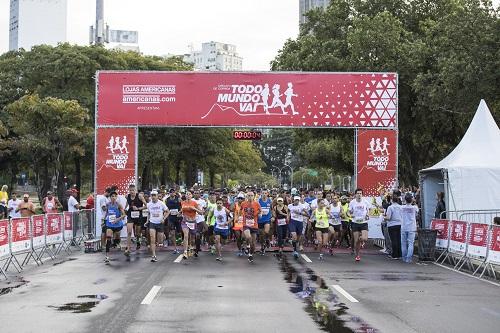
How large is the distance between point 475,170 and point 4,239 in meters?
13.7

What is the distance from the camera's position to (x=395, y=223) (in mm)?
18875

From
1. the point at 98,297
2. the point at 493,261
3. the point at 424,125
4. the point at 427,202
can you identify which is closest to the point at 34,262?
the point at 98,297

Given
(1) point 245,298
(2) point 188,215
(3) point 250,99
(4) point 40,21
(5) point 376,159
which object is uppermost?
(4) point 40,21

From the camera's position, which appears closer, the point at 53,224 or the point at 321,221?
the point at 53,224

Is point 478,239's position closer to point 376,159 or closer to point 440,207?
point 440,207

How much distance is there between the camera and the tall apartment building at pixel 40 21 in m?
128

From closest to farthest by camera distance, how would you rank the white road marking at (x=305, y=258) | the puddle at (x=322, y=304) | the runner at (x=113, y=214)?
1. the puddle at (x=322, y=304)
2. the white road marking at (x=305, y=258)
3. the runner at (x=113, y=214)

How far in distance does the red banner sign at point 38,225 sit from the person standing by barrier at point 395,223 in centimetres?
939

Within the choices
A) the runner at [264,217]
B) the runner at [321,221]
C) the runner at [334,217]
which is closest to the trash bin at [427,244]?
the runner at [321,221]

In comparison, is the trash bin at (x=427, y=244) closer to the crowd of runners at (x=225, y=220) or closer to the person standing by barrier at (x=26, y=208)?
the crowd of runners at (x=225, y=220)

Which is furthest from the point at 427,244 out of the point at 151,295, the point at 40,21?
the point at 40,21

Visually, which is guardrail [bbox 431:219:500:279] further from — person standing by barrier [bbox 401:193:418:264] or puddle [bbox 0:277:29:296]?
puddle [bbox 0:277:29:296]

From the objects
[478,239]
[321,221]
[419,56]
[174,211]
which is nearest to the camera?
[478,239]

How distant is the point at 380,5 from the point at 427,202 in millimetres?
17330
